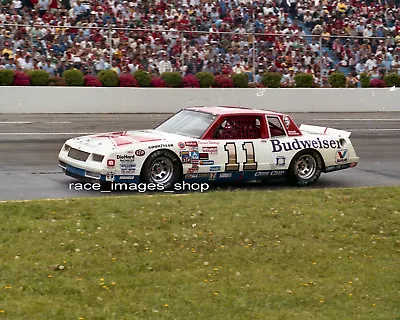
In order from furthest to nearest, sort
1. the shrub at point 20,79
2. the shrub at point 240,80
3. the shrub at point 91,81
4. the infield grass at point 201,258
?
1. the shrub at point 240,80
2. the shrub at point 91,81
3. the shrub at point 20,79
4. the infield grass at point 201,258

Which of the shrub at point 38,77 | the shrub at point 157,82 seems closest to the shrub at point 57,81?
the shrub at point 38,77

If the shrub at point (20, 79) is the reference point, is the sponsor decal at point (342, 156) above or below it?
below

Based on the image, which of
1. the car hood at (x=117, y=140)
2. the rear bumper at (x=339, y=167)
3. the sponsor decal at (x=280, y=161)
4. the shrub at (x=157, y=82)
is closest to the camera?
the car hood at (x=117, y=140)

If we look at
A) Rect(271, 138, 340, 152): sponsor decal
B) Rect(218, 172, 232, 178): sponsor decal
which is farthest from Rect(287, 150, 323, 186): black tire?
Rect(218, 172, 232, 178): sponsor decal

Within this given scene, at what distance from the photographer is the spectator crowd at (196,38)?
2583cm

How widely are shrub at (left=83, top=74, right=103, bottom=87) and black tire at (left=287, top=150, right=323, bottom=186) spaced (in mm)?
13766

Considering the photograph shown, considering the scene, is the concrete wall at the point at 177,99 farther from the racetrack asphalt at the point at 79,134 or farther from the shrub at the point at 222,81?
the racetrack asphalt at the point at 79,134

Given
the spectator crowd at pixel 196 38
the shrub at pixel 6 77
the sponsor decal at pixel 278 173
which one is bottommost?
the sponsor decal at pixel 278 173

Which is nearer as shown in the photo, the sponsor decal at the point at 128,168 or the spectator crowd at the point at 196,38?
the sponsor decal at the point at 128,168

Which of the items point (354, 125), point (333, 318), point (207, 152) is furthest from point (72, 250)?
point (354, 125)

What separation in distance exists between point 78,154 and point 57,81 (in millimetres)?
13868

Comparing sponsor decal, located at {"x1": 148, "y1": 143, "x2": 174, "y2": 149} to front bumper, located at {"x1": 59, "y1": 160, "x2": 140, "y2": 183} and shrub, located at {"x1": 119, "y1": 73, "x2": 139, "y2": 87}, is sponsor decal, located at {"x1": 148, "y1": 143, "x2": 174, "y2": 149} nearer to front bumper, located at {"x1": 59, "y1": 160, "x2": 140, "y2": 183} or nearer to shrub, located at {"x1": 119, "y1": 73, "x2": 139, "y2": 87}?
front bumper, located at {"x1": 59, "y1": 160, "x2": 140, "y2": 183}

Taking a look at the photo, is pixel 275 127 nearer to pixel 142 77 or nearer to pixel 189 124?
pixel 189 124

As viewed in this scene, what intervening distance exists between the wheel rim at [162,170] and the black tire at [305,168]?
7.17 feet
